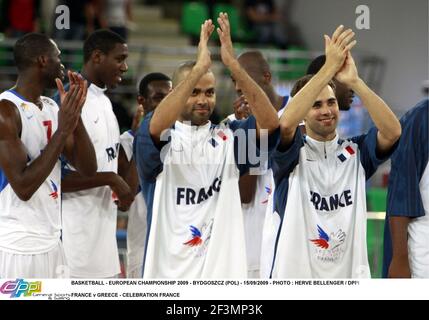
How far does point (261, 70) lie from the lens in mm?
3654

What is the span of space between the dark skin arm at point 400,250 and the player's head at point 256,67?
2.84 ft

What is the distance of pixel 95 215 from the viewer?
358 centimetres

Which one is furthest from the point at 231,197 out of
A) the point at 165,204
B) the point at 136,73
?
the point at 136,73

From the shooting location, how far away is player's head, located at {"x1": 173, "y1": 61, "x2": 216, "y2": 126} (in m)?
2.99

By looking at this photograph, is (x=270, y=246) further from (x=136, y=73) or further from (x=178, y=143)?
(x=136, y=73)

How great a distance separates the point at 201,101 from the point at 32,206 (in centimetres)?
70

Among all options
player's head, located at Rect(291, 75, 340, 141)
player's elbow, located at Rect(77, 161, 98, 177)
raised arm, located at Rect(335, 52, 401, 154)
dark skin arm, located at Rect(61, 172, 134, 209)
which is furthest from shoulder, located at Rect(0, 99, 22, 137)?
raised arm, located at Rect(335, 52, 401, 154)

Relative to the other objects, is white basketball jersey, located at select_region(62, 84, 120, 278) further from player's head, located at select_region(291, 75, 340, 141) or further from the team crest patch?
player's head, located at select_region(291, 75, 340, 141)

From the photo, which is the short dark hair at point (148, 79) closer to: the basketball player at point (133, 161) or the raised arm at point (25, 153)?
the basketball player at point (133, 161)

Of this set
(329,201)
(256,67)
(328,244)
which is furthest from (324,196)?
(256,67)

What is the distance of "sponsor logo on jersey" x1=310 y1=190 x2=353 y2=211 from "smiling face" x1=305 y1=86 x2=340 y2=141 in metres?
0.20

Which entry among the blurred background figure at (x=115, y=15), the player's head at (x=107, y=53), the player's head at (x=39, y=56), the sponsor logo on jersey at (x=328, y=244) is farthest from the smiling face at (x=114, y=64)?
the sponsor logo on jersey at (x=328, y=244)

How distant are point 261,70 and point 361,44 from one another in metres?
0.44

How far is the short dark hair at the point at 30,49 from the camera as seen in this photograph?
3.18 meters
